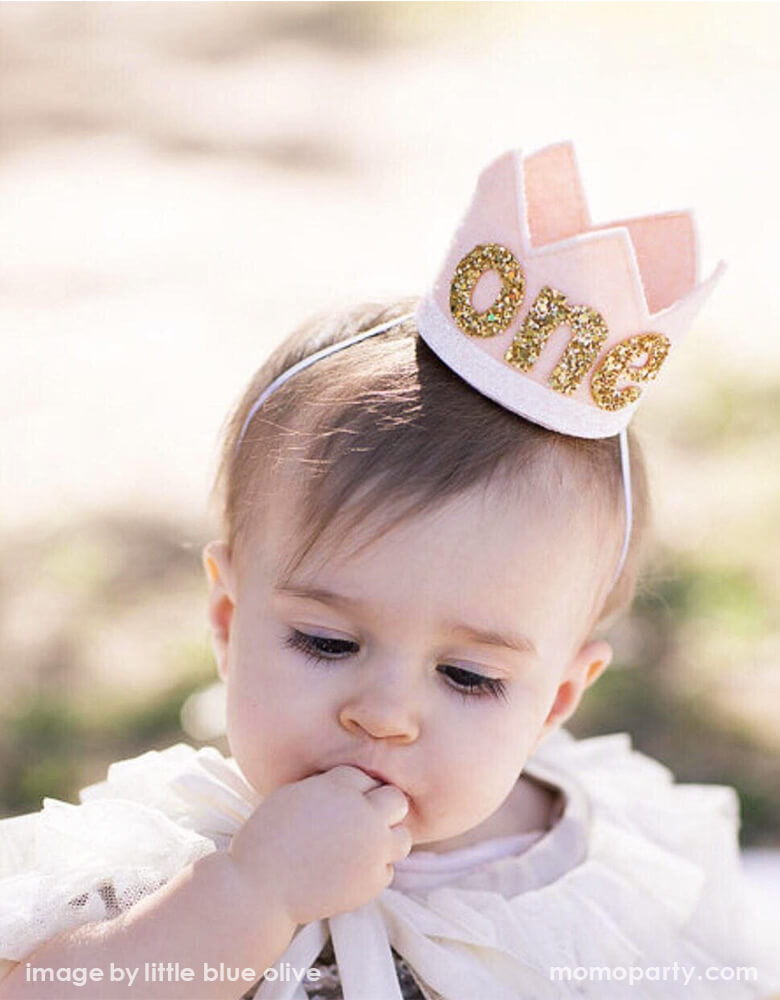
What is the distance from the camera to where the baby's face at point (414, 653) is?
1.49 meters

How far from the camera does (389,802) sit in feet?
4.86

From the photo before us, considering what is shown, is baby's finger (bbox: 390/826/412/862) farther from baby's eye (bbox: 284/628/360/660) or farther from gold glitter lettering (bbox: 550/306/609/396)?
gold glitter lettering (bbox: 550/306/609/396)

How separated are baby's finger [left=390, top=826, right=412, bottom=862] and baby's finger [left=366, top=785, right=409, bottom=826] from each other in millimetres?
11

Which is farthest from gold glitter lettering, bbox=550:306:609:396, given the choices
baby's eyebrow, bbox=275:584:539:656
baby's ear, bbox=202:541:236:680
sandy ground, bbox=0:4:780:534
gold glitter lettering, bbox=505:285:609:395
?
sandy ground, bbox=0:4:780:534

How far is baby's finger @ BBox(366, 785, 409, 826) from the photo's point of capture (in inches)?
58.0

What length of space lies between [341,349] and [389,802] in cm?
46

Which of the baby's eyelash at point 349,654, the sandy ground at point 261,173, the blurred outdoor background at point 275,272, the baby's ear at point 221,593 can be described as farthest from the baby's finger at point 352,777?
the sandy ground at point 261,173

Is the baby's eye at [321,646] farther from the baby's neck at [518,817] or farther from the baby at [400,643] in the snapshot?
the baby's neck at [518,817]

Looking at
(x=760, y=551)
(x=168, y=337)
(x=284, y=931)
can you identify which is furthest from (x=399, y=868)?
(x=168, y=337)

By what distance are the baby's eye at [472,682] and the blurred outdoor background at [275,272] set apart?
64cm

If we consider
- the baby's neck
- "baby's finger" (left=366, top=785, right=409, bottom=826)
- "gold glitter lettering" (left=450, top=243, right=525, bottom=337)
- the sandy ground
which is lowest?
the sandy ground

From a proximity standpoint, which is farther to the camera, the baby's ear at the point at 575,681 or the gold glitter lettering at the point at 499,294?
the baby's ear at the point at 575,681

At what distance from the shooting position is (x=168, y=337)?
390cm

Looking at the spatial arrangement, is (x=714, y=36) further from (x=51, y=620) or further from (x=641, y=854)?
(x=641, y=854)
